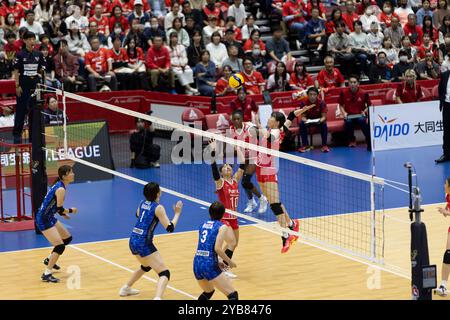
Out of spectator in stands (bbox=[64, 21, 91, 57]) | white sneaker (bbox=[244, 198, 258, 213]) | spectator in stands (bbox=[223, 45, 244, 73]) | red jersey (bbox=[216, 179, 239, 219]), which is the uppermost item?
spectator in stands (bbox=[64, 21, 91, 57])

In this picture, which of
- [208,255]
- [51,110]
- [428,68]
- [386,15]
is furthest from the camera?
[386,15]

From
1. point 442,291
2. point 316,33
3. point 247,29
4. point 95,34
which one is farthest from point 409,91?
point 442,291

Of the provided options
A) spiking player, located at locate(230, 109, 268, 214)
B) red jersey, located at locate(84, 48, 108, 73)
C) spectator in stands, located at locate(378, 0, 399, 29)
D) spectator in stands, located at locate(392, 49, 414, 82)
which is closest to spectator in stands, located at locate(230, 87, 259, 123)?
red jersey, located at locate(84, 48, 108, 73)

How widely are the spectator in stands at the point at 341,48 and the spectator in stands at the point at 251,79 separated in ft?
12.3

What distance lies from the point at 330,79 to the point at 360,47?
3.19 metres

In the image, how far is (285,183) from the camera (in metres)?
25.0

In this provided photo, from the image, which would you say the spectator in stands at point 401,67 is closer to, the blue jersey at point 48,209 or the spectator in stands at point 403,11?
the spectator in stands at point 403,11

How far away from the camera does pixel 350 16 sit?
1361 inches

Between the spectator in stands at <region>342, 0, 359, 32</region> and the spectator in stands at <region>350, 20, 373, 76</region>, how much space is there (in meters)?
0.74

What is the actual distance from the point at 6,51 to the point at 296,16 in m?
10.3

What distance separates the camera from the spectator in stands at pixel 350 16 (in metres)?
34.3

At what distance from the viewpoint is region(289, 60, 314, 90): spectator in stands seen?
3011cm

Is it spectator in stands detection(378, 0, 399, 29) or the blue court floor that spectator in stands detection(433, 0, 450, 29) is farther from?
the blue court floor

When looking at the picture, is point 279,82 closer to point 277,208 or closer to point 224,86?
point 224,86
